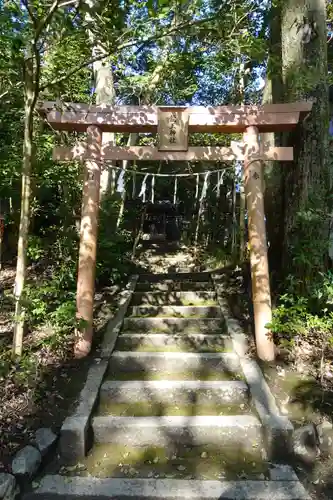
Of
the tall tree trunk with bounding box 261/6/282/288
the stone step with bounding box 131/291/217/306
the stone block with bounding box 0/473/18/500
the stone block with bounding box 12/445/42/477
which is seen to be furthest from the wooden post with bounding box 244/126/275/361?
the stone block with bounding box 0/473/18/500

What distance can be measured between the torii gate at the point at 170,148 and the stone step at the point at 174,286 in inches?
85.9

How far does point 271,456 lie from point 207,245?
7.48 metres

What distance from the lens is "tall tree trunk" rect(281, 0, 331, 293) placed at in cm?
477

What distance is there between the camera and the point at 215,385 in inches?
156

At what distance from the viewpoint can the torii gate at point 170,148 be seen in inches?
177

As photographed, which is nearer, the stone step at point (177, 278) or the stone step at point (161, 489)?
the stone step at point (161, 489)

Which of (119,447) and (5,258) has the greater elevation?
(5,258)

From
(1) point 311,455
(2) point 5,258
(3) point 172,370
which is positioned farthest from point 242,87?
(1) point 311,455

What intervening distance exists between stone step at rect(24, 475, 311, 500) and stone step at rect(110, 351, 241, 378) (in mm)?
1419

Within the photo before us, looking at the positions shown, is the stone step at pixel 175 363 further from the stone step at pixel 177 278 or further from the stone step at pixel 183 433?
the stone step at pixel 177 278

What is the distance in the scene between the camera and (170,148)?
4.64 metres

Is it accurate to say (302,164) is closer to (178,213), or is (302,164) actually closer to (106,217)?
(106,217)

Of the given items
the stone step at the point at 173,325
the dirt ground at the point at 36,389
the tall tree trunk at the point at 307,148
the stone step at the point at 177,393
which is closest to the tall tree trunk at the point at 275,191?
the tall tree trunk at the point at 307,148

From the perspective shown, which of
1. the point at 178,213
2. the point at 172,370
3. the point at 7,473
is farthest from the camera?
the point at 178,213
